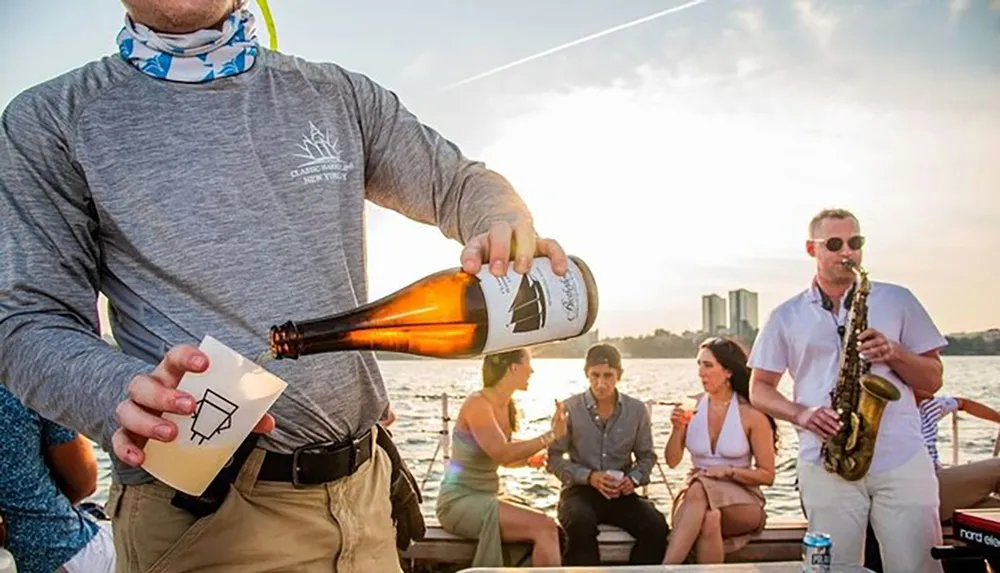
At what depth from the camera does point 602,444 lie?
4070 millimetres

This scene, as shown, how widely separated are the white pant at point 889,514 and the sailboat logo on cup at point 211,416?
112 inches

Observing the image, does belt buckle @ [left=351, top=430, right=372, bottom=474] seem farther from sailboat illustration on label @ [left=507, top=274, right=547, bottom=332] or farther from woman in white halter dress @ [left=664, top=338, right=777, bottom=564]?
woman in white halter dress @ [left=664, top=338, right=777, bottom=564]

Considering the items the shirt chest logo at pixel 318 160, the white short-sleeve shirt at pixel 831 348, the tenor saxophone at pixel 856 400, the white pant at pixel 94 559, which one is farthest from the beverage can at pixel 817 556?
the white pant at pixel 94 559

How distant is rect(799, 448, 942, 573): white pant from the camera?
10.4ft

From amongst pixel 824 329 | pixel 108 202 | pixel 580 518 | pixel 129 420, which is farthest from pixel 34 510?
pixel 824 329

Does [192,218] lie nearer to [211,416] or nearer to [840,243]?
[211,416]

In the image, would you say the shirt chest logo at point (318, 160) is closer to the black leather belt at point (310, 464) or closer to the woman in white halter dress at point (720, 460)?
the black leather belt at point (310, 464)

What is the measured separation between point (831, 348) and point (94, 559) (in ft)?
8.33

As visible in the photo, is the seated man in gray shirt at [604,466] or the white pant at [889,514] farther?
the seated man in gray shirt at [604,466]

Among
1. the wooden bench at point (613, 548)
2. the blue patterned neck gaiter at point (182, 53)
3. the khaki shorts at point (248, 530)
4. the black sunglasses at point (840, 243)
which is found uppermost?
the black sunglasses at point (840, 243)

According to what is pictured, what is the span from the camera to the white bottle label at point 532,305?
1027 mm

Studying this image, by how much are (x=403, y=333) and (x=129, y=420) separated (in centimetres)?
47

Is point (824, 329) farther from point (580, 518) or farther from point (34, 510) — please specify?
point (34, 510)

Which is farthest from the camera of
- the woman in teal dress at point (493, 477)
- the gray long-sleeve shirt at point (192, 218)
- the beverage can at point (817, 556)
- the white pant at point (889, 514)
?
the woman in teal dress at point (493, 477)
